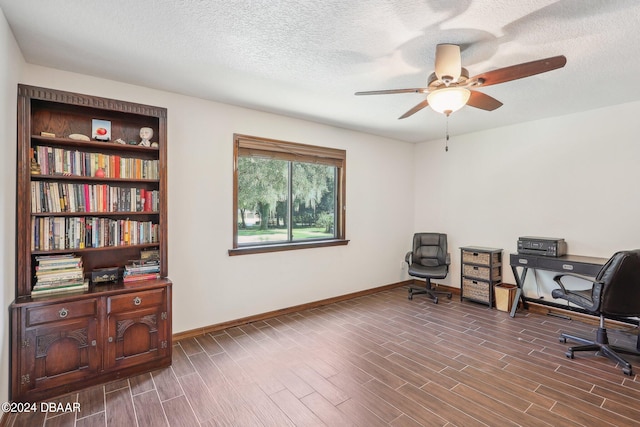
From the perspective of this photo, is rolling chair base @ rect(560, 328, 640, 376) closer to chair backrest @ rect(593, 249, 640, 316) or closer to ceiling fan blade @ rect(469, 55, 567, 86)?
chair backrest @ rect(593, 249, 640, 316)

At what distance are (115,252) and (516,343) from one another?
4.00 m

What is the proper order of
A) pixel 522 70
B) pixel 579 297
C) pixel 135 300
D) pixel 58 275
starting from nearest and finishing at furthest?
pixel 522 70 → pixel 58 275 → pixel 135 300 → pixel 579 297

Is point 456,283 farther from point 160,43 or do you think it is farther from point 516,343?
point 160,43

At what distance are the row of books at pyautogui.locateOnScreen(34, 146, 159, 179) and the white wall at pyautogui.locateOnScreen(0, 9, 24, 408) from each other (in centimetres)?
23

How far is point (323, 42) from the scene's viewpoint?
2.18 m

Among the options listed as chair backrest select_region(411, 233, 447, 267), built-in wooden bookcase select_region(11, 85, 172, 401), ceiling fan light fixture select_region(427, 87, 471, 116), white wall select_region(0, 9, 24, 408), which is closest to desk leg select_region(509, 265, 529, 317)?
chair backrest select_region(411, 233, 447, 267)

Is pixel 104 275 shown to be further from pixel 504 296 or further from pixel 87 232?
pixel 504 296

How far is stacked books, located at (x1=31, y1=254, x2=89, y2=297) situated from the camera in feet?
7.72

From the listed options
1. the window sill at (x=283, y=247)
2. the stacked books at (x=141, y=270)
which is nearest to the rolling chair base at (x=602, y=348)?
the window sill at (x=283, y=247)

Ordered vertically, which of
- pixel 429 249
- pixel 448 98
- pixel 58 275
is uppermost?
pixel 448 98

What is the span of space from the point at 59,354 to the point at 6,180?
1.28m

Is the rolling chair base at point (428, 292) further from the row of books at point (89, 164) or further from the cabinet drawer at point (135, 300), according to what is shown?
the row of books at point (89, 164)

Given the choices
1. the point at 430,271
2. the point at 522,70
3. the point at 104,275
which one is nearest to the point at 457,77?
the point at 522,70

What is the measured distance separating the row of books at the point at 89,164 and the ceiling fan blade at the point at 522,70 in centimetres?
280
